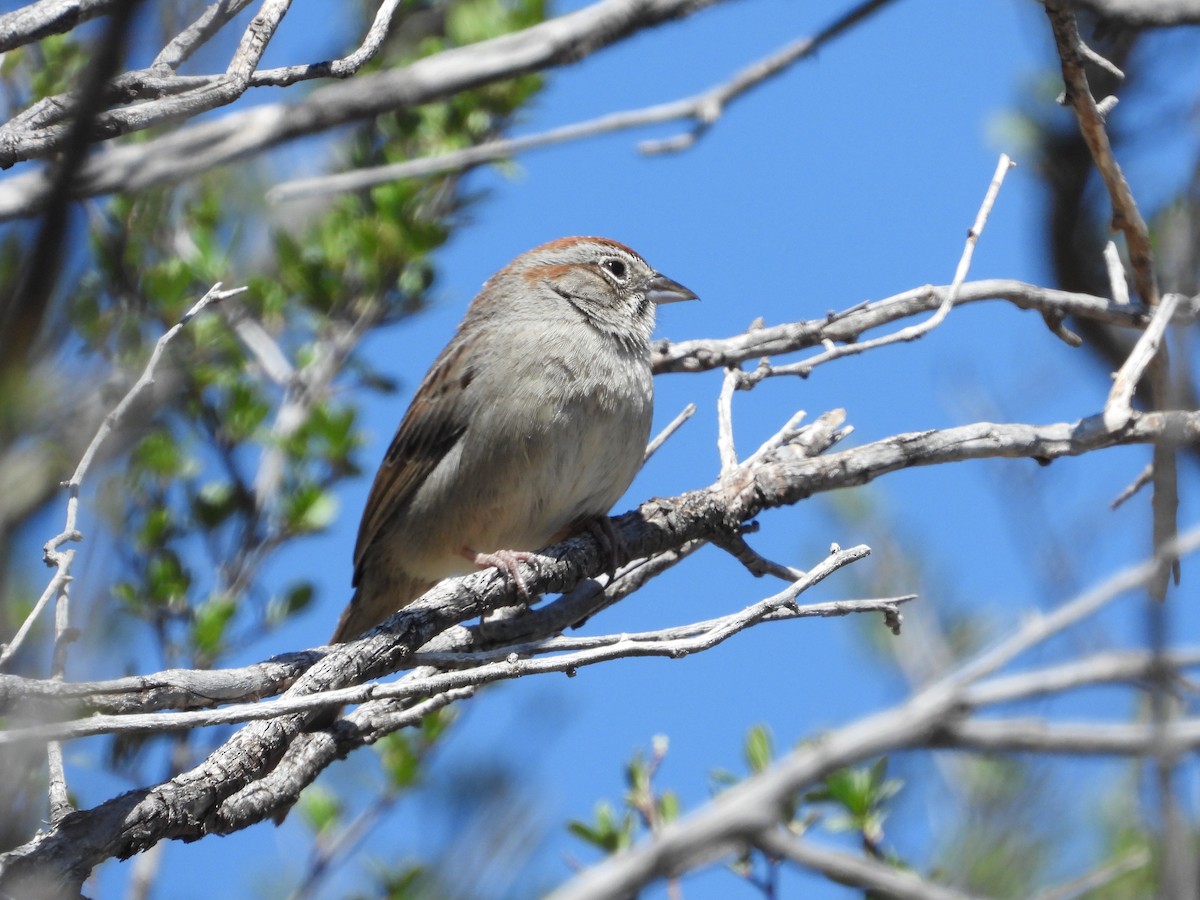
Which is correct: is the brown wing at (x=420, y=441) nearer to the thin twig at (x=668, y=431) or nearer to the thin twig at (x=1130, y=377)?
the thin twig at (x=668, y=431)

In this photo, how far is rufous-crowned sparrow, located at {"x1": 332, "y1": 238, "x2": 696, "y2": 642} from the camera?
15.2ft

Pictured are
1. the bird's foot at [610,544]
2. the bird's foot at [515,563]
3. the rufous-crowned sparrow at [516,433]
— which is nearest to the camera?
the bird's foot at [515,563]

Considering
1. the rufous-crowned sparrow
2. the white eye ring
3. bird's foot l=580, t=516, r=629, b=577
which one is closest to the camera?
bird's foot l=580, t=516, r=629, b=577

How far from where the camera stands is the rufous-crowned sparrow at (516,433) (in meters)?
4.64

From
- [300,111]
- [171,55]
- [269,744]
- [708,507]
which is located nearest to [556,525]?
[708,507]

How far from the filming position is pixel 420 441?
16.7 ft

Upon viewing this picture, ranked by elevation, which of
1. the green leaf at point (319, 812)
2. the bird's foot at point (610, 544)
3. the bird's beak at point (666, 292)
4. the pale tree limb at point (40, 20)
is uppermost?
the pale tree limb at point (40, 20)

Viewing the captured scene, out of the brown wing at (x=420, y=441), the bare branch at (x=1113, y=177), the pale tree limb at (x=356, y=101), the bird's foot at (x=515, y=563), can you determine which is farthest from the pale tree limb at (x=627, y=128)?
the brown wing at (x=420, y=441)

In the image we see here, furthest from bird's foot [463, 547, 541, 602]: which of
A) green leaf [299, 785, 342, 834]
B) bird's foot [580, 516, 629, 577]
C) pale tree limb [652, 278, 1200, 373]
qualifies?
green leaf [299, 785, 342, 834]

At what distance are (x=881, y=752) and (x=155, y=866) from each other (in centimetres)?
398

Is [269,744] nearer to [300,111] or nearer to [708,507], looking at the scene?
[708,507]

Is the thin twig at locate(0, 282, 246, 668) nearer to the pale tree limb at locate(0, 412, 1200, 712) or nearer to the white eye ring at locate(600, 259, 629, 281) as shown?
the pale tree limb at locate(0, 412, 1200, 712)

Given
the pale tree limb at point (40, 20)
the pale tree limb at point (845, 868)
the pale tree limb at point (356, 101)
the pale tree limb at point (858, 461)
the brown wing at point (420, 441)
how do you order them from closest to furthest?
1. the pale tree limb at point (845, 868)
2. the pale tree limb at point (356, 101)
3. the pale tree limb at point (40, 20)
4. the pale tree limb at point (858, 461)
5. the brown wing at point (420, 441)

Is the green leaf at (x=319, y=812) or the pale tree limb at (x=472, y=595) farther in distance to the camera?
the green leaf at (x=319, y=812)
